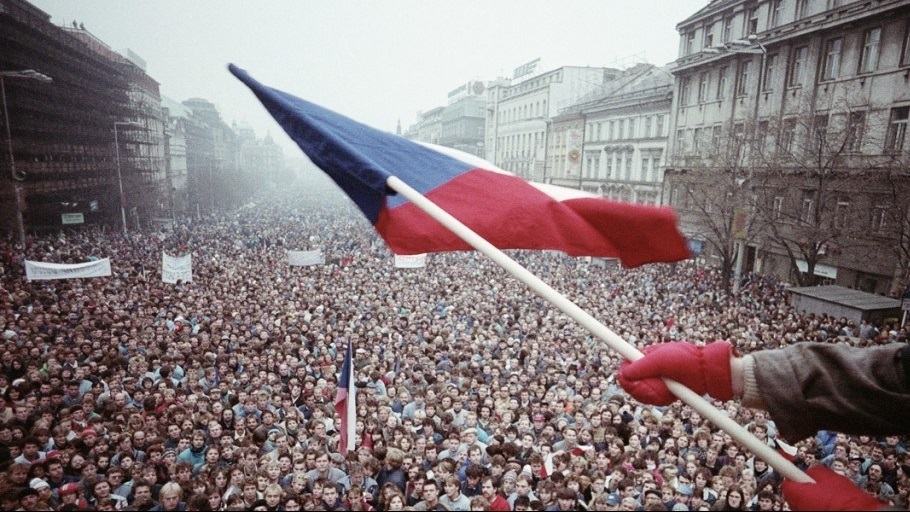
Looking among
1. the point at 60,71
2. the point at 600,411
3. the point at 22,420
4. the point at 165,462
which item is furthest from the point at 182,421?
the point at 60,71

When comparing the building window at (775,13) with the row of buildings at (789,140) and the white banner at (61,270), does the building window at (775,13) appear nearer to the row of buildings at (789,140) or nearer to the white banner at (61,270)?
the row of buildings at (789,140)

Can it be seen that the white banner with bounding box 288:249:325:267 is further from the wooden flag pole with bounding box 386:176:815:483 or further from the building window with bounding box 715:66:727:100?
the building window with bounding box 715:66:727:100

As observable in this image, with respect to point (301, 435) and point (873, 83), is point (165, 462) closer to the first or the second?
point (301, 435)

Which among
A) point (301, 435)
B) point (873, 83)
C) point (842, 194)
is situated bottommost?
point (301, 435)

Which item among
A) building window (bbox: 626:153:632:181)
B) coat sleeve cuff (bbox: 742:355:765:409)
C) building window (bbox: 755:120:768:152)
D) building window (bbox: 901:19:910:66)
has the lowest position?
coat sleeve cuff (bbox: 742:355:765:409)

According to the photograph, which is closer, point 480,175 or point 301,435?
point 480,175

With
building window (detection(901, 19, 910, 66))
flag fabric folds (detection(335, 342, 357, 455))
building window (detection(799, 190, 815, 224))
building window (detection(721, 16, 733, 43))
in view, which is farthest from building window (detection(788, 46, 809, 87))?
flag fabric folds (detection(335, 342, 357, 455))

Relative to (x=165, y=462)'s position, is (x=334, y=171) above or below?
above
